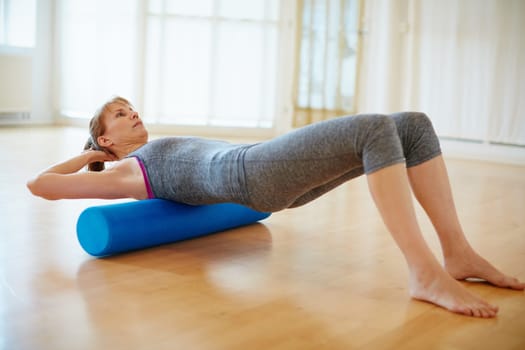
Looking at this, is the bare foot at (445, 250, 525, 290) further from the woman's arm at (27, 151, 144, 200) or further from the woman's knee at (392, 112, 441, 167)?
the woman's arm at (27, 151, 144, 200)

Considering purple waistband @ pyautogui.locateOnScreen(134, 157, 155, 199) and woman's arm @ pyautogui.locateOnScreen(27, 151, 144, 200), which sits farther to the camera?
purple waistband @ pyautogui.locateOnScreen(134, 157, 155, 199)

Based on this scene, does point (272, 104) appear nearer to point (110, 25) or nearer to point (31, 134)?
point (110, 25)

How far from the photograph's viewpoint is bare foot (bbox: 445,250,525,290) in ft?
6.00

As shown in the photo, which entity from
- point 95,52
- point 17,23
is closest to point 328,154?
point 95,52

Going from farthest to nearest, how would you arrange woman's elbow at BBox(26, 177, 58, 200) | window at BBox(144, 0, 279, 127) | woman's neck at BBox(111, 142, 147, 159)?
window at BBox(144, 0, 279, 127) → woman's neck at BBox(111, 142, 147, 159) → woman's elbow at BBox(26, 177, 58, 200)

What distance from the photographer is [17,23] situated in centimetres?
633

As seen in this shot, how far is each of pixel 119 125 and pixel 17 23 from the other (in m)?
4.77

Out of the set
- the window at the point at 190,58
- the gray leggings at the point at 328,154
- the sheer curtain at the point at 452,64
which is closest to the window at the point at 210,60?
the window at the point at 190,58

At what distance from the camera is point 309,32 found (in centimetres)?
609

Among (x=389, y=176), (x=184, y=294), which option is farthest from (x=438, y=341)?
(x=184, y=294)

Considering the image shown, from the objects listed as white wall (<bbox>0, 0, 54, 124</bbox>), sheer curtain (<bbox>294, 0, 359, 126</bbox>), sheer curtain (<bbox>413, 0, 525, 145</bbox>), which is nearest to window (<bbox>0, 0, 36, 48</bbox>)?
white wall (<bbox>0, 0, 54, 124</bbox>)

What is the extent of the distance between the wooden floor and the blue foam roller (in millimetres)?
41

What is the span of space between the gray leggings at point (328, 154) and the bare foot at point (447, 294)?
31 centimetres

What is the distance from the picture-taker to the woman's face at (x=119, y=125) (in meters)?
2.15
